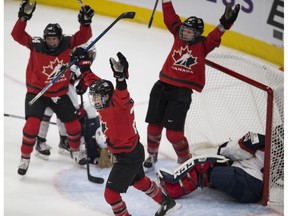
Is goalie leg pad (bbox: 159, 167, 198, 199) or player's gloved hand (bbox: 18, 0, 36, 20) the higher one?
player's gloved hand (bbox: 18, 0, 36, 20)

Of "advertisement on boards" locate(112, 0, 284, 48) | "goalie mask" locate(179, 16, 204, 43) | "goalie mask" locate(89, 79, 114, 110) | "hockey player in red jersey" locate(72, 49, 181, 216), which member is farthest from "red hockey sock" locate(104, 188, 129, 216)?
"advertisement on boards" locate(112, 0, 284, 48)

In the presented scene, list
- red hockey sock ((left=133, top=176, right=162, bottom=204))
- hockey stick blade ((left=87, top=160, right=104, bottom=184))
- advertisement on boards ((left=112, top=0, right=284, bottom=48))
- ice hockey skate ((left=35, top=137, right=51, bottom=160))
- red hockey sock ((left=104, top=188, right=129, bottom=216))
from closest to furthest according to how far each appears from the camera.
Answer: red hockey sock ((left=104, top=188, right=129, bottom=216)) → red hockey sock ((left=133, top=176, right=162, bottom=204)) → hockey stick blade ((left=87, top=160, right=104, bottom=184)) → ice hockey skate ((left=35, top=137, right=51, bottom=160)) → advertisement on boards ((left=112, top=0, right=284, bottom=48))

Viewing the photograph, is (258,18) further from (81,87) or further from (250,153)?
(81,87)

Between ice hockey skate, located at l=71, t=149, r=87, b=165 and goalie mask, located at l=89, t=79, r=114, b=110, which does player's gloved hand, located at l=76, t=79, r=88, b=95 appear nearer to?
ice hockey skate, located at l=71, t=149, r=87, b=165

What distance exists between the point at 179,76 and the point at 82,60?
0.56 meters

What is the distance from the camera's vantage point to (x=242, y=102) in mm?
4012

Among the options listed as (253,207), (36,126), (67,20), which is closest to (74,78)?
(36,126)

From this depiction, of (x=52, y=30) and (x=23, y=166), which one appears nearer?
Result: (x=52, y=30)

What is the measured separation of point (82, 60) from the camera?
3279 mm

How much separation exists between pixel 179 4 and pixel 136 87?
993mm

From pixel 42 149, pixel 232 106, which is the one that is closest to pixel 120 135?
pixel 42 149

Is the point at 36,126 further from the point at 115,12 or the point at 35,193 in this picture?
the point at 115,12

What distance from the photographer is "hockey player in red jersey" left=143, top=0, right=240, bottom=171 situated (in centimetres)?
354

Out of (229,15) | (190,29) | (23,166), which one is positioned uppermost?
(229,15)
